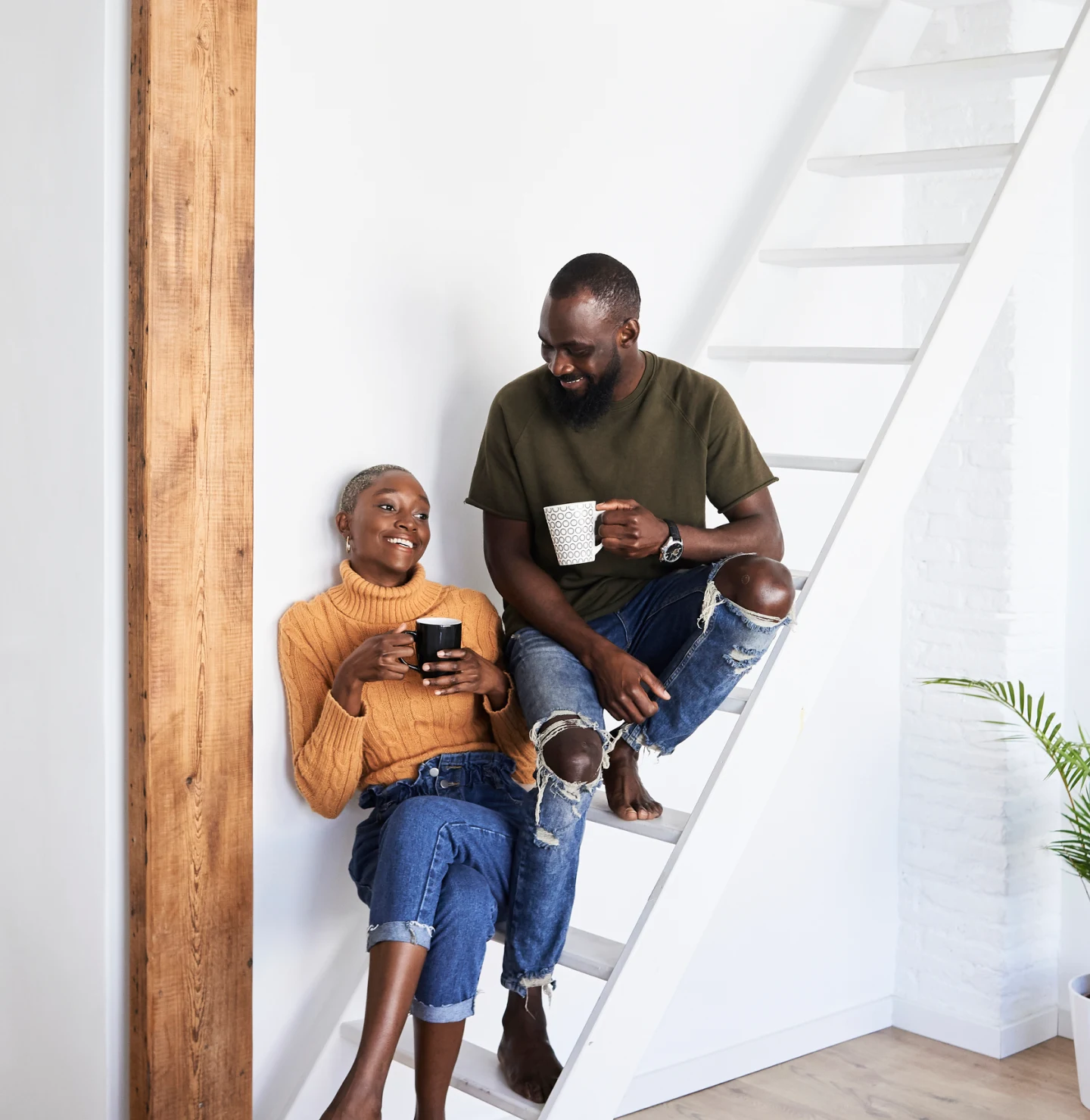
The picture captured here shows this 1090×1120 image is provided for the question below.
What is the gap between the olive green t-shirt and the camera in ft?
7.77

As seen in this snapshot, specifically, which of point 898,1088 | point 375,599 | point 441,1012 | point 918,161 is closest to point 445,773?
point 375,599

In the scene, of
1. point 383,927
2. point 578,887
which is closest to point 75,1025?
point 383,927

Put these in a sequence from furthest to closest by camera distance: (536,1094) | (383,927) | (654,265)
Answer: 1. (654,265)
2. (536,1094)
3. (383,927)

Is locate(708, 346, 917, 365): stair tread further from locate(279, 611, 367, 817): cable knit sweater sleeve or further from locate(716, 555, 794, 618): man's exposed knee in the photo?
locate(279, 611, 367, 817): cable knit sweater sleeve

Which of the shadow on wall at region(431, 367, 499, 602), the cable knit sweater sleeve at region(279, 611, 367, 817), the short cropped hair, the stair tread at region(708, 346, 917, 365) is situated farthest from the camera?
the shadow on wall at region(431, 367, 499, 602)

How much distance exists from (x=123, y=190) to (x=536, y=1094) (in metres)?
1.62

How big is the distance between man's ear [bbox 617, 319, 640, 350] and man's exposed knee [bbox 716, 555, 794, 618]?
0.43 m

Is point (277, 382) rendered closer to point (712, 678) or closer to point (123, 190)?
point (123, 190)

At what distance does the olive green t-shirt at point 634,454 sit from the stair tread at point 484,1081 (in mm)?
808

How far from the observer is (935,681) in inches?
136

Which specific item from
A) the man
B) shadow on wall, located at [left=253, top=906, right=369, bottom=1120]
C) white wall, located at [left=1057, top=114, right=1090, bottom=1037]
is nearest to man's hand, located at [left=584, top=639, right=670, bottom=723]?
the man

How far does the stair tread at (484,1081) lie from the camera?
2.09 metres

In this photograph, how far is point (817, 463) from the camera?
102 inches

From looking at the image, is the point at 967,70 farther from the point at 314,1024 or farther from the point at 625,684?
the point at 314,1024
